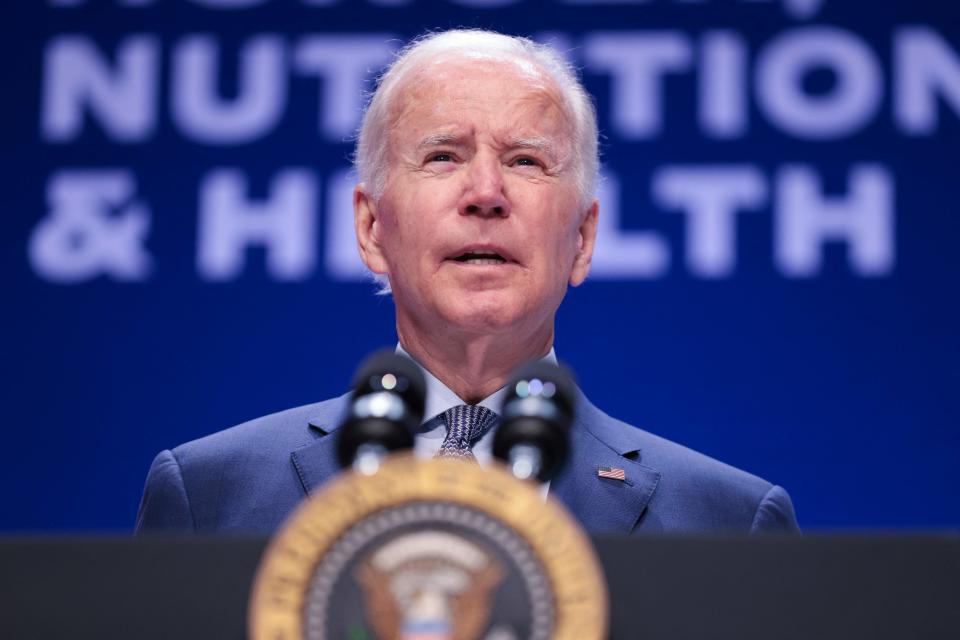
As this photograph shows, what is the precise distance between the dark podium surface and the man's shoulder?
79 centimetres

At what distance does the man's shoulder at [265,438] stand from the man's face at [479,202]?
0.19 metres

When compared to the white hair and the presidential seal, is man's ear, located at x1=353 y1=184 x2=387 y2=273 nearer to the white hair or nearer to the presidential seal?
the white hair

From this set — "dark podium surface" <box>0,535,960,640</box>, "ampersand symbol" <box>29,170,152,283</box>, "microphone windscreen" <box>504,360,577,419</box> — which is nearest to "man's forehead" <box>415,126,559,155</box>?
"microphone windscreen" <box>504,360,577,419</box>

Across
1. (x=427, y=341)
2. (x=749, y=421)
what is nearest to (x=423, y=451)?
(x=427, y=341)

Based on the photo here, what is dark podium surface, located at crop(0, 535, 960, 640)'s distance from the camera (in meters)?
0.89

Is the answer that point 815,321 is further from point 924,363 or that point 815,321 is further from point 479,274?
point 479,274

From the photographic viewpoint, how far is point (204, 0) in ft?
10.6

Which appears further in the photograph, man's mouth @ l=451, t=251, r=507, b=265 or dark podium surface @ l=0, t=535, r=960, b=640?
man's mouth @ l=451, t=251, r=507, b=265

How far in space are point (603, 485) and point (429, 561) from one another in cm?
82

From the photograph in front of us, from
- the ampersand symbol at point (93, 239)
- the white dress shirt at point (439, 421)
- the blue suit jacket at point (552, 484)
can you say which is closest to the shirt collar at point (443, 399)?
the white dress shirt at point (439, 421)

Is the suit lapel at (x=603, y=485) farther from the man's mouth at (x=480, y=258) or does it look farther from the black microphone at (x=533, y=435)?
the black microphone at (x=533, y=435)

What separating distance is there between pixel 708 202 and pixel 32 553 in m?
2.30

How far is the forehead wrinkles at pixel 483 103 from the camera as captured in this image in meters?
1.79

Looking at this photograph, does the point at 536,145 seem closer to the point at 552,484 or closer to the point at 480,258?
the point at 480,258
